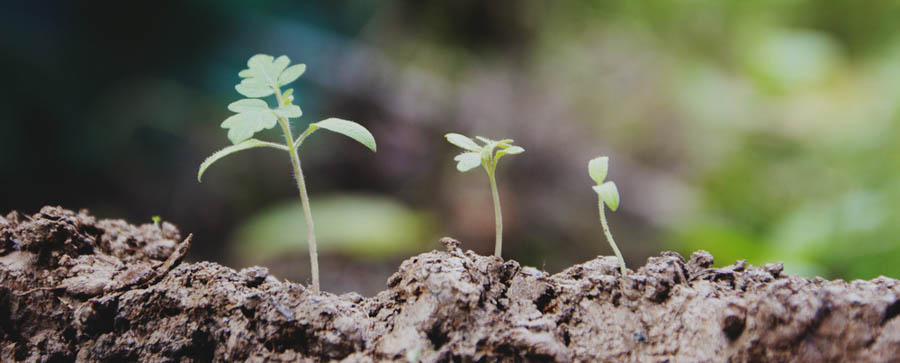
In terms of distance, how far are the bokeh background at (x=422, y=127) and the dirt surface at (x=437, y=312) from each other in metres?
2.31

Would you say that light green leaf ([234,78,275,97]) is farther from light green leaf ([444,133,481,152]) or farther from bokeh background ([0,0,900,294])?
bokeh background ([0,0,900,294])

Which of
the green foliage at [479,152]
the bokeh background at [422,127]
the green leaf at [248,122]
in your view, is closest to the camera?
the green leaf at [248,122]

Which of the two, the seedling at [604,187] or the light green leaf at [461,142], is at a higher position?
the light green leaf at [461,142]

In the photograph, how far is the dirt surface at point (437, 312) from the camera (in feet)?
2.51

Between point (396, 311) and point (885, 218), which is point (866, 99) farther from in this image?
point (396, 311)

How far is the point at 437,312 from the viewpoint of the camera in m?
0.84

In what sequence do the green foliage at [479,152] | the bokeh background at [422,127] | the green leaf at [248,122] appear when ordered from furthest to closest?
the bokeh background at [422,127], the green foliage at [479,152], the green leaf at [248,122]

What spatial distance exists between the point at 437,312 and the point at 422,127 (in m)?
3.34

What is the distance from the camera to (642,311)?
87 cm

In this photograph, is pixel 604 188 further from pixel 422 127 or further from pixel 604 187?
pixel 422 127

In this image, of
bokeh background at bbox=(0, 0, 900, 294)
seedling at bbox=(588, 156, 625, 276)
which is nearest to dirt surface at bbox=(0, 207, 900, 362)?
seedling at bbox=(588, 156, 625, 276)

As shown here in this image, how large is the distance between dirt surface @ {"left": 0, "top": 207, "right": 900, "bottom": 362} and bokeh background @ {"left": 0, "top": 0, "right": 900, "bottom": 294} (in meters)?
2.31

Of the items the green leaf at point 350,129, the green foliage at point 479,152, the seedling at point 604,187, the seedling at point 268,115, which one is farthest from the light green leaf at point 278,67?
the seedling at point 604,187

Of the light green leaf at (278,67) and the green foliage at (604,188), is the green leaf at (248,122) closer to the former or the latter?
the light green leaf at (278,67)
